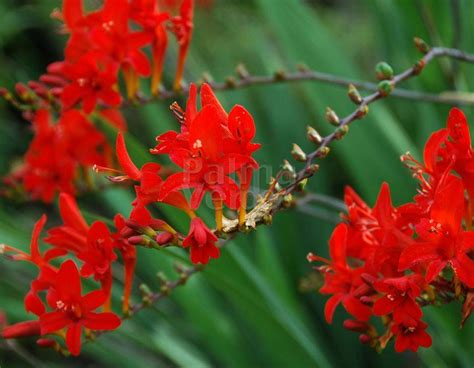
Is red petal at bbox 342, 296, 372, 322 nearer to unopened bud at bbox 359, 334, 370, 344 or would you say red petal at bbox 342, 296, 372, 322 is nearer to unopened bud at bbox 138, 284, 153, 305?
unopened bud at bbox 359, 334, 370, 344

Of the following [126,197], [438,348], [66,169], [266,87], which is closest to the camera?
[66,169]

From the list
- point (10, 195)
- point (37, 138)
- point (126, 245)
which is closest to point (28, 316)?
point (10, 195)

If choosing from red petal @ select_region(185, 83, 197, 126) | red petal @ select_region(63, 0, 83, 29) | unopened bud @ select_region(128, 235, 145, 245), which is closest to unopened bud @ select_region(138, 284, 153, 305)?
unopened bud @ select_region(128, 235, 145, 245)

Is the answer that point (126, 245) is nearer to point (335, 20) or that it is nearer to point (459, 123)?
point (459, 123)

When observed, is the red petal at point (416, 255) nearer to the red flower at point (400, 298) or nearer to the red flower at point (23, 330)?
the red flower at point (400, 298)

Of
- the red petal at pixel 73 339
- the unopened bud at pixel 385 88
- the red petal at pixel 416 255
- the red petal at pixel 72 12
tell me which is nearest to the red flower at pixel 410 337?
the red petal at pixel 416 255

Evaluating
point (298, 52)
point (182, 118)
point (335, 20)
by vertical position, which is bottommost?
point (335, 20)

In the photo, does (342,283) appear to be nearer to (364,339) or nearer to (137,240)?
(364,339)
